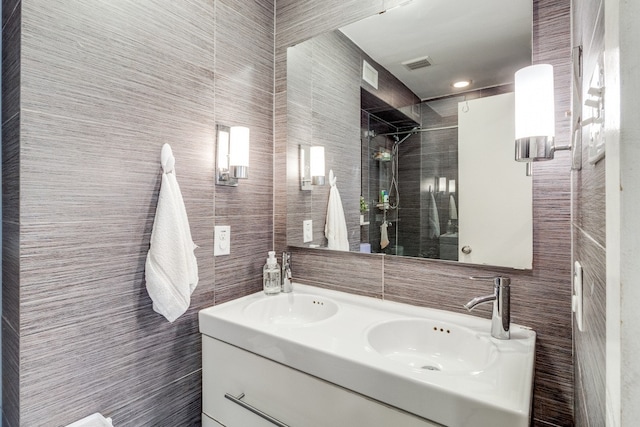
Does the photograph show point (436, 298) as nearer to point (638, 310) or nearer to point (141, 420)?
point (638, 310)

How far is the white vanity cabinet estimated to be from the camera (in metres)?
0.81

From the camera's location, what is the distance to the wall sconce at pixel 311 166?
1507 mm

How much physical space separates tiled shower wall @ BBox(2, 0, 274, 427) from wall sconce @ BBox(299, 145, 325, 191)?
38 centimetres

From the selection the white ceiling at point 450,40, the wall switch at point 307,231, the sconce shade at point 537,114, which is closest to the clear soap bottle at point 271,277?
the wall switch at point 307,231

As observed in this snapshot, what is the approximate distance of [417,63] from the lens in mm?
1229

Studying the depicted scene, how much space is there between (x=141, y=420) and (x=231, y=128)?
1176 mm

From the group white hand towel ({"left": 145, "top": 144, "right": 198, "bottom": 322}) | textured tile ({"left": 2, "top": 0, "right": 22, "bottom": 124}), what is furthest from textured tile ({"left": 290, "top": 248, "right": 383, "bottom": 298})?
textured tile ({"left": 2, "top": 0, "right": 22, "bottom": 124})

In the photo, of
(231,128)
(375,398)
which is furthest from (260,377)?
(231,128)

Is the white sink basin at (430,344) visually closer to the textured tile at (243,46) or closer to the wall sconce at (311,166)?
the wall sconce at (311,166)

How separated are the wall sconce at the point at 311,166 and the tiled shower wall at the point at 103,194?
0.38 m

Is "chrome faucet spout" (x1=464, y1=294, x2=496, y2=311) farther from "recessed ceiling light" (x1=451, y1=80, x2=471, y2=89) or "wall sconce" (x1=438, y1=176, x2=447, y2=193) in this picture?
"recessed ceiling light" (x1=451, y1=80, x2=471, y2=89)

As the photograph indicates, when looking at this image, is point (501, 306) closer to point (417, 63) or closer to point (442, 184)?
point (442, 184)

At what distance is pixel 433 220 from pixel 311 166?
65 centimetres

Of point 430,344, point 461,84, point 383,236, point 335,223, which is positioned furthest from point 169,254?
point 461,84
